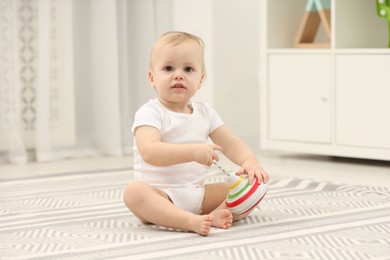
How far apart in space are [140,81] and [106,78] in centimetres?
16

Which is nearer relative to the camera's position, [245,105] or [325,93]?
[325,93]

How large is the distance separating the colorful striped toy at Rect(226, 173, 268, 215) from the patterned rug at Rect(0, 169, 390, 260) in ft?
0.14

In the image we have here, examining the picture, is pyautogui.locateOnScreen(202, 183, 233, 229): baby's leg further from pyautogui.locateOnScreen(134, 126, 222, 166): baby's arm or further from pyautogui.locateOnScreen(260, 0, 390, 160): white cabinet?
pyautogui.locateOnScreen(260, 0, 390, 160): white cabinet

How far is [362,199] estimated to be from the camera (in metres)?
1.89

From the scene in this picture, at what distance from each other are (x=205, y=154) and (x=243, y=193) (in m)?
0.13

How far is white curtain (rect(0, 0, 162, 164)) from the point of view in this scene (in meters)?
2.69

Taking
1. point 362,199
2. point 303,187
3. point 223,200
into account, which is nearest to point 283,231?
point 223,200

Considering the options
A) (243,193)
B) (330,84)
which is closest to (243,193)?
(243,193)

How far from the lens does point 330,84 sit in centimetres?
261

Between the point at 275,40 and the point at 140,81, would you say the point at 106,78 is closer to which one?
the point at 140,81

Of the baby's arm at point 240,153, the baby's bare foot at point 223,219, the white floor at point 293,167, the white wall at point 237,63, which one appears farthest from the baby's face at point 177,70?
the white wall at point 237,63

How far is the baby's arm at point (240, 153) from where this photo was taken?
1.57m

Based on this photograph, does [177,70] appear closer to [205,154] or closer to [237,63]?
[205,154]

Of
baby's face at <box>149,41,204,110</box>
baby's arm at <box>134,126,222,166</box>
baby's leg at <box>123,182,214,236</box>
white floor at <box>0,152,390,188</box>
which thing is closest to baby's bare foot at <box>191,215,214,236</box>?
baby's leg at <box>123,182,214,236</box>
